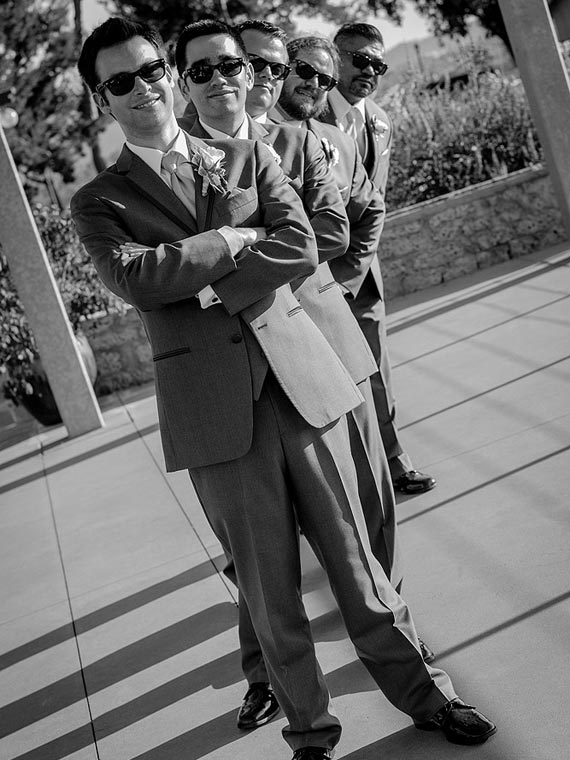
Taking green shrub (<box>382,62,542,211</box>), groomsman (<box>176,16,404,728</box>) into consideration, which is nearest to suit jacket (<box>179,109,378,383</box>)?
groomsman (<box>176,16,404,728</box>)

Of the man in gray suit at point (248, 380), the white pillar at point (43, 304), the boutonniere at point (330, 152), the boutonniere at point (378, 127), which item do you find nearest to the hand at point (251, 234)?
the man in gray suit at point (248, 380)

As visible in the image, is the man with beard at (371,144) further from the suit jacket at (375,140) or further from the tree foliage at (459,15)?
the tree foliage at (459,15)

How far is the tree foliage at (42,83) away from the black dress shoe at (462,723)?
22.9m

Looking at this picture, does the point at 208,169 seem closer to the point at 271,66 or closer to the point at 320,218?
the point at 320,218

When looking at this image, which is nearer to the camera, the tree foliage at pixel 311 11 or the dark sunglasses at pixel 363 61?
the dark sunglasses at pixel 363 61

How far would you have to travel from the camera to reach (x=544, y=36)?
7.97 m

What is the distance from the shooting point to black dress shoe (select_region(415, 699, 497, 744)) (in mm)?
2480

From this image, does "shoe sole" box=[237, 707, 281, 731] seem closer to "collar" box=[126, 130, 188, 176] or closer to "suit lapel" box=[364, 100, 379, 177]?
"collar" box=[126, 130, 188, 176]

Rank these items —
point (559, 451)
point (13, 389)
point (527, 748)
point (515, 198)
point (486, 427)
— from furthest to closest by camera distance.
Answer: point (515, 198) < point (13, 389) < point (486, 427) < point (559, 451) < point (527, 748)

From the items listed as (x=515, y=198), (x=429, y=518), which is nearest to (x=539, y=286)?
(x=515, y=198)

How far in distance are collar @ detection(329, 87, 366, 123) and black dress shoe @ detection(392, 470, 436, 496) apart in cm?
153

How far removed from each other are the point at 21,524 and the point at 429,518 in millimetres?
2691

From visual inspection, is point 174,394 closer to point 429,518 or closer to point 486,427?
point 429,518

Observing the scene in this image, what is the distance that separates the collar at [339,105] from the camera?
4.08 m
